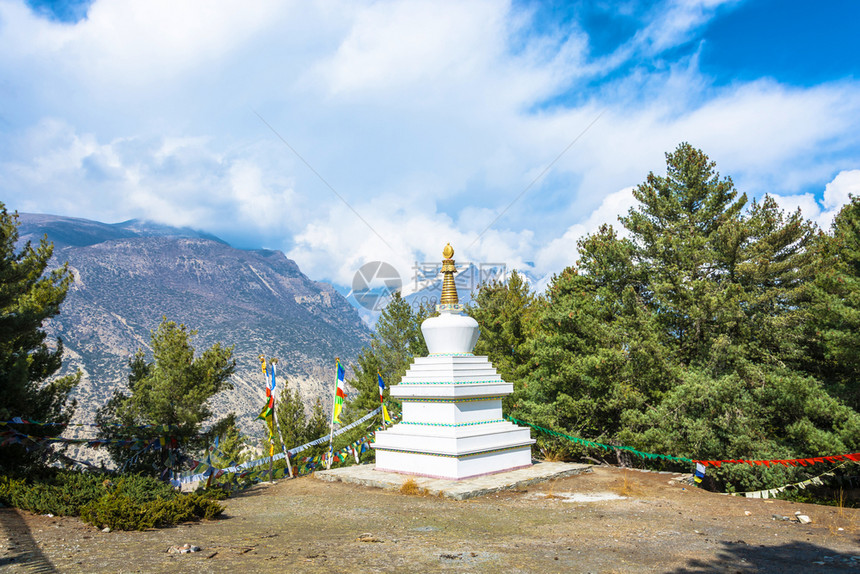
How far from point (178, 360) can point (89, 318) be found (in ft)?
224

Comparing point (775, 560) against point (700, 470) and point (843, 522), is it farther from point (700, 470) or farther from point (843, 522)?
point (700, 470)

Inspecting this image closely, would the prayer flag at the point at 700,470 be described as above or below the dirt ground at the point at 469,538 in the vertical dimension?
above

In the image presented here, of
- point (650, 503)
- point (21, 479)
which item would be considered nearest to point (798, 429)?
point (650, 503)

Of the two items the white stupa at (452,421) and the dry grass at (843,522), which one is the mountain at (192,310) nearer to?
the white stupa at (452,421)

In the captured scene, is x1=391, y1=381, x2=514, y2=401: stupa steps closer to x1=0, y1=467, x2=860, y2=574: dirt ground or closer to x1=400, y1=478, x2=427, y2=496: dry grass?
x1=400, y1=478, x2=427, y2=496: dry grass

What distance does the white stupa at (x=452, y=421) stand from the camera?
1165cm

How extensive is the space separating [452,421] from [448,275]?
12.7ft

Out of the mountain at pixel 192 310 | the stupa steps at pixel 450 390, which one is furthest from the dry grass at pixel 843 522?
the mountain at pixel 192 310

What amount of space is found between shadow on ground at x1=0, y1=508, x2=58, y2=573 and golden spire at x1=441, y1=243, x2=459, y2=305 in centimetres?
936

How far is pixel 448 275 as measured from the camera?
14086 millimetres

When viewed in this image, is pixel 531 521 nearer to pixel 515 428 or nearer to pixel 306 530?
pixel 306 530

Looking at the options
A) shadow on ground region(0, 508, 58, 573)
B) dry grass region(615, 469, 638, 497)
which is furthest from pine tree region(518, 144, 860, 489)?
shadow on ground region(0, 508, 58, 573)

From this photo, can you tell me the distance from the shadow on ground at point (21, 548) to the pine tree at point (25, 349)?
2731 mm

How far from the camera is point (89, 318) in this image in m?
74.5
